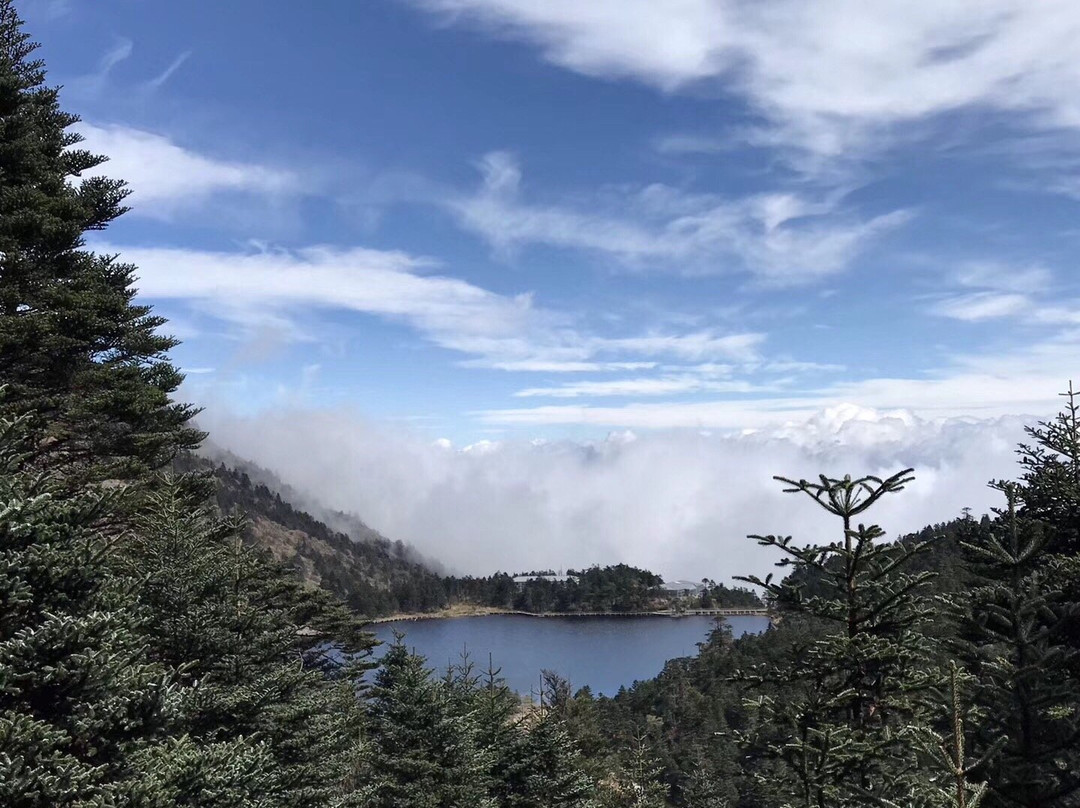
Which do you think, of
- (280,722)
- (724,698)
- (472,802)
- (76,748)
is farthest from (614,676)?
(76,748)

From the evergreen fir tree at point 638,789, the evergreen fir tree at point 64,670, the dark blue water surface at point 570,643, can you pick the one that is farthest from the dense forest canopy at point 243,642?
the dark blue water surface at point 570,643

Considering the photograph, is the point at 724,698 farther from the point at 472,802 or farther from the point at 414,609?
the point at 414,609

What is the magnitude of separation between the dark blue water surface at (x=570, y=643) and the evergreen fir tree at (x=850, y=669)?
96207mm

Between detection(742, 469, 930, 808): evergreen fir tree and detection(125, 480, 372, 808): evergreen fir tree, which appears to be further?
detection(125, 480, 372, 808): evergreen fir tree

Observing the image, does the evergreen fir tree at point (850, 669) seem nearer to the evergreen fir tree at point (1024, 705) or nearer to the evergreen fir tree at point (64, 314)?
the evergreen fir tree at point (1024, 705)

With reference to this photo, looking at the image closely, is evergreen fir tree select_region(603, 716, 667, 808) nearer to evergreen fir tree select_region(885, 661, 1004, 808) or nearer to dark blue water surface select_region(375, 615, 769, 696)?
evergreen fir tree select_region(885, 661, 1004, 808)

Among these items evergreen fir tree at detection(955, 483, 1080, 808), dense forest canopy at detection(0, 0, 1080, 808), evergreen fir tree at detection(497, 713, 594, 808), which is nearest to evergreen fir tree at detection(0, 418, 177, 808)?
dense forest canopy at detection(0, 0, 1080, 808)

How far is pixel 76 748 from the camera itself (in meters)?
6.45

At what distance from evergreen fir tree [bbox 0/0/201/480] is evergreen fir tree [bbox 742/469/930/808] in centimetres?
1543

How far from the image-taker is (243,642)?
1224 centimetres

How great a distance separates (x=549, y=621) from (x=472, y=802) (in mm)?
167940

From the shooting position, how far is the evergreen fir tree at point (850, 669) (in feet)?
20.7

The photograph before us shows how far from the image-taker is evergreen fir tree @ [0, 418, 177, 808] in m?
5.58

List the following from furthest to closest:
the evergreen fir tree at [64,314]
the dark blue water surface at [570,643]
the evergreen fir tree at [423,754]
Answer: the dark blue water surface at [570,643]
the evergreen fir tree at [423,754]
the evergreen fir tree at [64,314]
